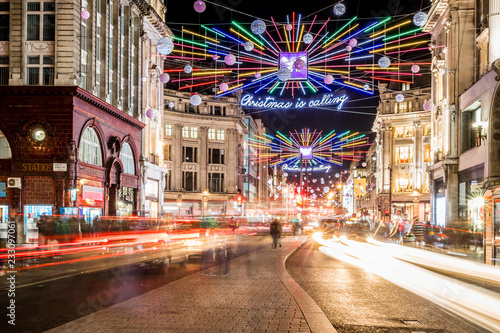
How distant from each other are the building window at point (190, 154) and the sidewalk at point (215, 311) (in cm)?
6534

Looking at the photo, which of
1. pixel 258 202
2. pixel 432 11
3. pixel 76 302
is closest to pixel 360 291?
pixel 76 302

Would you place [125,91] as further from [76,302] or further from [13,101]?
[76,302]

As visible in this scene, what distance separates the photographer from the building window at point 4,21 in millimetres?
32344

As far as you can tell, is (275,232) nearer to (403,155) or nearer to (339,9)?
(339,9)

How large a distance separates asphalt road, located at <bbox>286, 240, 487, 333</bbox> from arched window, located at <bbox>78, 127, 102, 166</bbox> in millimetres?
21132

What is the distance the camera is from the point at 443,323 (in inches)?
362

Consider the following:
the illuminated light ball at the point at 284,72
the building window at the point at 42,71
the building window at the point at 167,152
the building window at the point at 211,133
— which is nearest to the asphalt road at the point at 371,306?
→ the illuminated light ball at the point at 284,72

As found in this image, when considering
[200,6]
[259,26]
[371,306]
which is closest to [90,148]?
[200,6]

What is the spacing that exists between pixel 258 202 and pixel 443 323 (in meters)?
103

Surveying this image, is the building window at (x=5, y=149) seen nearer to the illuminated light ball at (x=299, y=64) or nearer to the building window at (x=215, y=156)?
the illuminated light ball at (x=299, y=64)

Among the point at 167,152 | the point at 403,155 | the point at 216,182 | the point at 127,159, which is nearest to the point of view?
the point at 127,159

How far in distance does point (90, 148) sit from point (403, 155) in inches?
2130

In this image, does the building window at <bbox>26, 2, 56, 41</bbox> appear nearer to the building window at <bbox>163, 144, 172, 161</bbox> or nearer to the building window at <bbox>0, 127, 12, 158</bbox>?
the building window at <bbox>0, 127, 12, 158</bbox>

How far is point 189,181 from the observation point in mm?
78875
